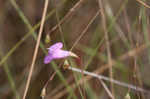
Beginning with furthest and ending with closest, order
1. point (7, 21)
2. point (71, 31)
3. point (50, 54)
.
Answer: point (7, 21) → point (71, 31) → point (50, 54)

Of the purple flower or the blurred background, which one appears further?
the blurred background

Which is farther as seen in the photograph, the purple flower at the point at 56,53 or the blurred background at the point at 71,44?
the blurred background at the point at 71,44

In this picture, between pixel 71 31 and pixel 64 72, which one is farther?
pixel 71 31

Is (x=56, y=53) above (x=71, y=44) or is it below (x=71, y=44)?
above

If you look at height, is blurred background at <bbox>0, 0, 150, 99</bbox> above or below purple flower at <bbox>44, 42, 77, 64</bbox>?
below

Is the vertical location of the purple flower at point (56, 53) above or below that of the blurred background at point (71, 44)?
above

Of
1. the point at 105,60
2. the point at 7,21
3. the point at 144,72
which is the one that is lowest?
the point at 144,72

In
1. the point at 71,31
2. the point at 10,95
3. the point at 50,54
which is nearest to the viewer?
the point at 50,54

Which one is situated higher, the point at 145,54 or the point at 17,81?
the point at 17,81

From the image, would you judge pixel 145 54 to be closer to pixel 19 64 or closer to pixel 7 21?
pixel 19 64

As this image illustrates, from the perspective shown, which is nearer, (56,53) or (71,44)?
(56,53)

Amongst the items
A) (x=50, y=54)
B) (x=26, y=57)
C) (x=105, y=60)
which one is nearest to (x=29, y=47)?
(x=26, y=57)
